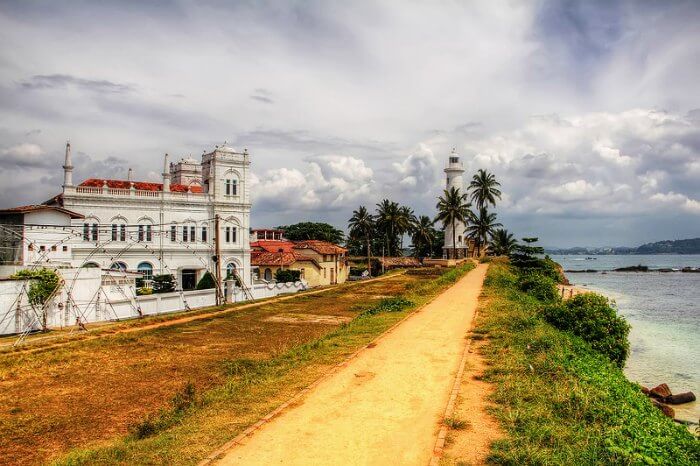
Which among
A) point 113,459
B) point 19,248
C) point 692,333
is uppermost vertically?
point 19,248

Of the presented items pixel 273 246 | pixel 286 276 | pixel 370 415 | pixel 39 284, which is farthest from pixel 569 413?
pixel 273 246

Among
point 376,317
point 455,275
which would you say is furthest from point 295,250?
point 376,317

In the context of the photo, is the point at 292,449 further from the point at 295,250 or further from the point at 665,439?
the point at 295,250

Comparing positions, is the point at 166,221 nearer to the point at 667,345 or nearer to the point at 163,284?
the point at 163,284

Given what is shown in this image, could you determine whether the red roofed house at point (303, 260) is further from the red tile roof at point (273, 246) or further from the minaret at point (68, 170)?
the minaret at point (68, 170)

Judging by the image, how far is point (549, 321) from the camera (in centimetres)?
1912

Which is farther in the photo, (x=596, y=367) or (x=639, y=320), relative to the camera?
(x=639, y=320)

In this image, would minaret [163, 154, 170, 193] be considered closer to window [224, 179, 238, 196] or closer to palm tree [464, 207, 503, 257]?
window [224, 179, 238, 196]

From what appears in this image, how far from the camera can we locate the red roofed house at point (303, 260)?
51.7 meters

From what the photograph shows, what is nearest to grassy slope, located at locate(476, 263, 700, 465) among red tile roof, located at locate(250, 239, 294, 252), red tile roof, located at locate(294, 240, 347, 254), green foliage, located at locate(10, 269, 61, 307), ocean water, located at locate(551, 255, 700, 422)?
ocean water, located at locate(551, 255, 700, 422)

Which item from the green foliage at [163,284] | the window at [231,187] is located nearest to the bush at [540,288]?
the green foliage at [163,284]

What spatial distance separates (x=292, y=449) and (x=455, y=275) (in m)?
37.4

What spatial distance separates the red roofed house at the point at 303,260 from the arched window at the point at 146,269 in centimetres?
1163

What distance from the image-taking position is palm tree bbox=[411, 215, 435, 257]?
78000 millimetres
